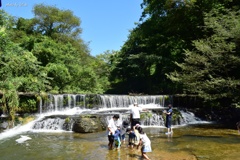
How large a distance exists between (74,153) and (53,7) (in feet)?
115

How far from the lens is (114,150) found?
9.57m

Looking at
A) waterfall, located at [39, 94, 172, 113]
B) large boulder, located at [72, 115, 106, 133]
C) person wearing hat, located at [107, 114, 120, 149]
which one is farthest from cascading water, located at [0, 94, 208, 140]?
person wearing hat, located at [107, 114, 120, 149]

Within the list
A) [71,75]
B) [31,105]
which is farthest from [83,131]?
[71,75]

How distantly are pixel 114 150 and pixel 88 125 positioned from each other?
5090 millimetres

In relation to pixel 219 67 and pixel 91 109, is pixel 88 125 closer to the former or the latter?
pixel 91 109

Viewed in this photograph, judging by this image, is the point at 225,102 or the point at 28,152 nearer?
the point at 28,152

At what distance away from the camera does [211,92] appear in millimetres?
17359

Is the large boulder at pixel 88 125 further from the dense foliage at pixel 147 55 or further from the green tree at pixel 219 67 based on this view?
the green tree at pixel 219 67

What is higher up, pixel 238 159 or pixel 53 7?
pixel 53 7

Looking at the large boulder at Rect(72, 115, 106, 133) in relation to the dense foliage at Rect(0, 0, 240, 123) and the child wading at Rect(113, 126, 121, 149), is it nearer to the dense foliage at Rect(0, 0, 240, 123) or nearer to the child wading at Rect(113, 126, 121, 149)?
the dense foliage at Rect(0, 0, 240, 123)

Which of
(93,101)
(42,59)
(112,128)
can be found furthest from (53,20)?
(112,128)

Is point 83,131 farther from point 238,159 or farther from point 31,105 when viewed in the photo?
point 238,159

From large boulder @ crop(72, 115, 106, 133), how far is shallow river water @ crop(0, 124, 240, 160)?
124 centimetres

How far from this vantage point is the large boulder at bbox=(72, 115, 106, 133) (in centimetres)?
1432
